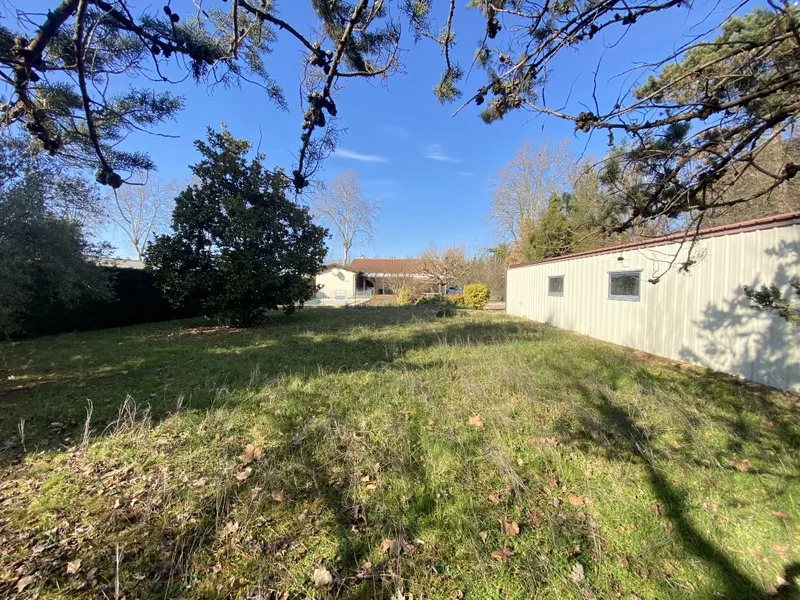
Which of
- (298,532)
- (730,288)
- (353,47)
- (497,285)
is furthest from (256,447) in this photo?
(497,285)

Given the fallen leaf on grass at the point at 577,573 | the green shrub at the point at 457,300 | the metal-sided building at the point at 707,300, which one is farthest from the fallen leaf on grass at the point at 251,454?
the green shrub at the point at 457,300

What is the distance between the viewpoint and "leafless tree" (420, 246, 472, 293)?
2317 centimetres

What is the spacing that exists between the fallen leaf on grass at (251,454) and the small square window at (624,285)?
762cm

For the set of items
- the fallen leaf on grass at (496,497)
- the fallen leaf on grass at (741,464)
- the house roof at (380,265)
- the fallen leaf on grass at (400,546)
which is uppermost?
the house roof at (380,265)

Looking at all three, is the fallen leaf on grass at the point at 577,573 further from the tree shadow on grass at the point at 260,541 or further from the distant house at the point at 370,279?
the distant house at the point at 370,279

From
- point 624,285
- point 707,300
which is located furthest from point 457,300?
point 707,300

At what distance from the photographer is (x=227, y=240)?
9336mm

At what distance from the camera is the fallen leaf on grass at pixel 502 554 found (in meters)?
1.86

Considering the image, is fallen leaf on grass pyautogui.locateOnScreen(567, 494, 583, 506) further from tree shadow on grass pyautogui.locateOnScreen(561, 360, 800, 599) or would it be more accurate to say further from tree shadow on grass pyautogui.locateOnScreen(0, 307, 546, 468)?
tree shadow on grass pyautogui.locateOnScreen(0, 307, 546, 468)

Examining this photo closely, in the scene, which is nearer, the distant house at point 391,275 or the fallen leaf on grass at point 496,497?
the fallen leaf on grass at point 496,497

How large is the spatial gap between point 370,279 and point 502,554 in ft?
109

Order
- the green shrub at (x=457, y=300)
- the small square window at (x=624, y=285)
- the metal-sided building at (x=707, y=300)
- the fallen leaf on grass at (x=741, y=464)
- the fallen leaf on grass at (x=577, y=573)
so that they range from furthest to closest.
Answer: the green shrub at (x=457, y=300)
the small square window at (x=624, y=285)
the metal-sided building at (x=707, y=300)
the fallen leaf on grass at (x=741, y=464)
the fallen leaf on grass at (x=577, y=573)

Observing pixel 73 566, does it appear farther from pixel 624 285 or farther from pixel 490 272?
pixel 490 272

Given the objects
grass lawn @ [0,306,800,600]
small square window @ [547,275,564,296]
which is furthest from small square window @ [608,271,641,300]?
grass lawn @ [0,306,800,600]
